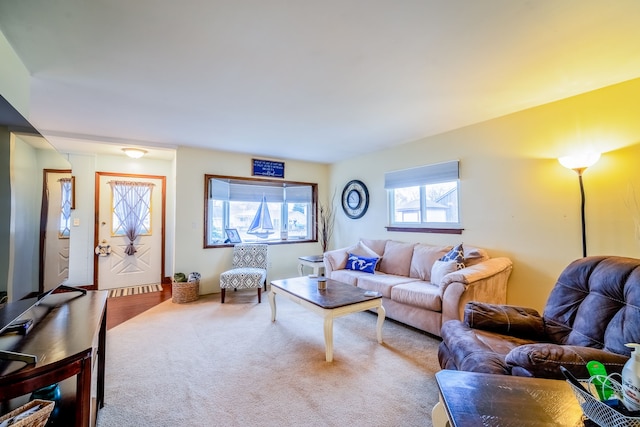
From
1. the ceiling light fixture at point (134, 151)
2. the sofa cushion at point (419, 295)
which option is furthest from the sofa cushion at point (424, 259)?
the ceiling light fixture at point (134, 151)

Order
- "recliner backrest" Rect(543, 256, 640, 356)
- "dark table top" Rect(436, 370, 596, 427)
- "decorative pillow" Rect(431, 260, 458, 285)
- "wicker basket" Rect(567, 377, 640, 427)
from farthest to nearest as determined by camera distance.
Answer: "decorative pillow" Rect(431, 260, 458, 285) → "recliner backrest" Rect(543, 256, 640, 356) → "dark table top" Rect(436, 370, 596, 427) → "wicker basket" Rect(567, 377, 640, 427)

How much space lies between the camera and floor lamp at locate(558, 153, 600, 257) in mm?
2393

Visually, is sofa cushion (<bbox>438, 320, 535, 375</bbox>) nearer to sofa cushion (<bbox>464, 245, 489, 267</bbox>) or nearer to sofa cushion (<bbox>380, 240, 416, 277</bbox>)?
sofa cushion (<bbox>464, 245, 489, 267</bbox>)

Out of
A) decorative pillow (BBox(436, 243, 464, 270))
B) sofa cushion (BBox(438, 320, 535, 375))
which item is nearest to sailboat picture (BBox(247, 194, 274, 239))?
decorative pillow (BBox(436, 243, 464, 270))

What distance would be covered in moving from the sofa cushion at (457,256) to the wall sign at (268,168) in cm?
320

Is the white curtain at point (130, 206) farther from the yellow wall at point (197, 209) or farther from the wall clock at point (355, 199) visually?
the wall clock at point (355, 199)

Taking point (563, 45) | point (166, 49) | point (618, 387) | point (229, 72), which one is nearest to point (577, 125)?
point (563, 45)

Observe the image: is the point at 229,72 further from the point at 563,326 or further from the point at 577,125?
the point at 577,125

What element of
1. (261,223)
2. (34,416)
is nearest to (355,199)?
(261,223)

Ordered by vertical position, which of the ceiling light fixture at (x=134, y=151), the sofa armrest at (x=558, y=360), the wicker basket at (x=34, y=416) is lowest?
the wicker basket at (x=34, y=416)

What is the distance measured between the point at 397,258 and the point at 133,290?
441cm

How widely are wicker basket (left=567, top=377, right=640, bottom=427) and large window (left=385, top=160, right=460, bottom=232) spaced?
2896 millimetres

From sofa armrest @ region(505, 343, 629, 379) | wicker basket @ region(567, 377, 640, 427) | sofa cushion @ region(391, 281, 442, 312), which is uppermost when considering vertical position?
wicker basket @ region(567, 377, 640, 427)

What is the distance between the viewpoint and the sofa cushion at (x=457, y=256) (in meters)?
2.98
